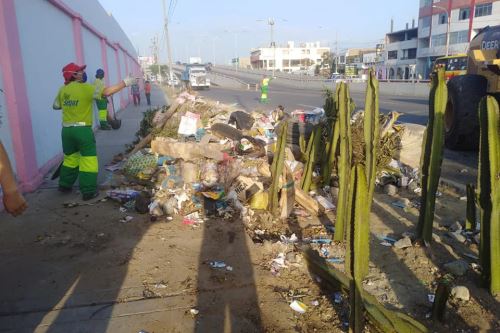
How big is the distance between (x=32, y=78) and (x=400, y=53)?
6255 centimetres

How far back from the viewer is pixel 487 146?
278cm

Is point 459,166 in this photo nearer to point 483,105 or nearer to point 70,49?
point 483,105

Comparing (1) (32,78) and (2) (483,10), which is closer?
(1) (32,78)

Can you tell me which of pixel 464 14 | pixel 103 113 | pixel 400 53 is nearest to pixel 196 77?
pixel 103 113

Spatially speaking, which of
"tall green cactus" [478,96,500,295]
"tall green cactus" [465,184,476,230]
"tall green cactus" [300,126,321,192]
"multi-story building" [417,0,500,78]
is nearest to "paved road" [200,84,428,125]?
"tall green cactus" [300,126,321,192]

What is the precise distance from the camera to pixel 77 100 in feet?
16.6

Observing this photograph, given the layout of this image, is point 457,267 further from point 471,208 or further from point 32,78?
point 32,78

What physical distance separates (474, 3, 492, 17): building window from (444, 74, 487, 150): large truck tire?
4532cm

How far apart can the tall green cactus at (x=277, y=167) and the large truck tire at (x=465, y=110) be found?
4336 millimetres

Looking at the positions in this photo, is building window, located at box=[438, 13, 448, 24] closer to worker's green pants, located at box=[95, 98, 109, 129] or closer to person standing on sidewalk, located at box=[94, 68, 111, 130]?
person standing on sidewalk, located at box=[94, 68, 111, 130]

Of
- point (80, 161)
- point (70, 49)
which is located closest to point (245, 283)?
point (80, 161)

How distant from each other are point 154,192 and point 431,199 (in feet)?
11.2

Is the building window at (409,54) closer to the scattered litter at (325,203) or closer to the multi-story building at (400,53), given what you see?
the multi-story building at (400,53)

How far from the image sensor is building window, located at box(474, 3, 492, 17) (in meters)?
44.1
